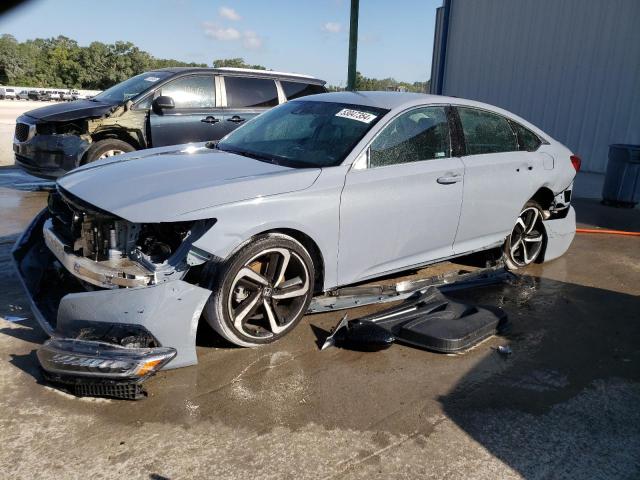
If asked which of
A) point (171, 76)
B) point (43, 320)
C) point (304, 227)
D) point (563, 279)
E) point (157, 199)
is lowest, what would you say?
point (563, 279)


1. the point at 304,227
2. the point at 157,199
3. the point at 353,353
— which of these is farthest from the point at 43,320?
the point at 353,353

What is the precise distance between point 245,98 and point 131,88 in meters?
1.62

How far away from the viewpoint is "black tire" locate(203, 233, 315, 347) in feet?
11.1

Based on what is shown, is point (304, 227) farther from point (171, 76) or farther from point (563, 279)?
point (171, 76)

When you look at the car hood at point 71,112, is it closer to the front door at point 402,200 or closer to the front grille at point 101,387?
the front door at point 402,200

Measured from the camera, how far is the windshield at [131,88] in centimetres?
785

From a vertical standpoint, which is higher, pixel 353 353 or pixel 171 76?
pixel 171 76

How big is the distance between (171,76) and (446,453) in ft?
22.1

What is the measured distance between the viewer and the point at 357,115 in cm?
432

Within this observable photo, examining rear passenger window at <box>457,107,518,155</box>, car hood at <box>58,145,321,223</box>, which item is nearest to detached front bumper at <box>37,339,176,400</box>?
car hood at <box>58,145,321,223</box>

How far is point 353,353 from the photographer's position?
371cm

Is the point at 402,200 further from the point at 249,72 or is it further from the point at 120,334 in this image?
the point at 249,72

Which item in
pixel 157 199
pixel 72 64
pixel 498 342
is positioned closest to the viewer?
pixel 157 199

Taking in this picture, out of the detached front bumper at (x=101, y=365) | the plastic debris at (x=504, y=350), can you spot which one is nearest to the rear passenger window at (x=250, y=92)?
the plastic debris at (x=504, y=350)
